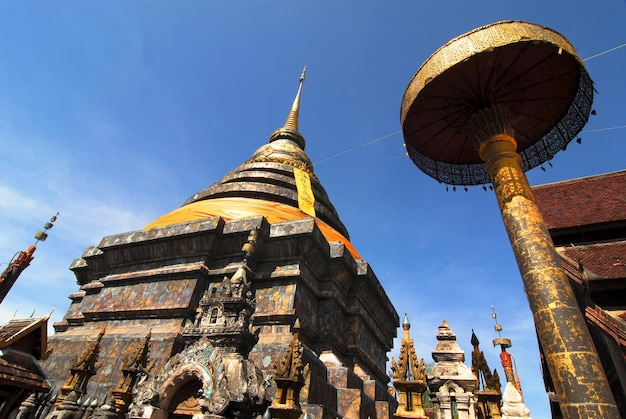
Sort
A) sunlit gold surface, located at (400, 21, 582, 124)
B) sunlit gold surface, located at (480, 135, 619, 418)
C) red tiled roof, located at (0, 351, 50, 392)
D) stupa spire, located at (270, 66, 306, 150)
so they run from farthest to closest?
stupa spire, located at (270, 66, 306, 150) < red tiled roof, located at (0, 351, 50, 392) < sunlit gold surface, located at (400, 21, 582, 124) < sunlit gold surface, located at (480, 135, 619, 418)

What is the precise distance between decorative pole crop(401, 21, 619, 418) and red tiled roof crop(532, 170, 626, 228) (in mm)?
2648

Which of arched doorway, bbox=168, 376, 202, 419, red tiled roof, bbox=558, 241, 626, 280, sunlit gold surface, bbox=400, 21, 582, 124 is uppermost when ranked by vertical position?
sunlit gold surface, bbox=400, 21, 582, 124

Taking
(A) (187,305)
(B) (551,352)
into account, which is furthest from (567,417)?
(A) (187,305)

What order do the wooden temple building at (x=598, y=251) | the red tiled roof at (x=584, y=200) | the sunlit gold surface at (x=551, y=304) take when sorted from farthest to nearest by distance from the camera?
the red tiled roof at (x=584, y=200) → the wooden temple building at (x=598, y=251) → the sunlit gold surface at (x=551, y=304)

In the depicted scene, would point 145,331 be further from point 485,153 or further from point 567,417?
point 485,153

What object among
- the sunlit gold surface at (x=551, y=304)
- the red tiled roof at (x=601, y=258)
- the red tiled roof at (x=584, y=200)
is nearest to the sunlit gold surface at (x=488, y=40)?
the sunlit gold surface at (x=551, y=304)

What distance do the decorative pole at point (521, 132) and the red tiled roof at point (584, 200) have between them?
104 inches

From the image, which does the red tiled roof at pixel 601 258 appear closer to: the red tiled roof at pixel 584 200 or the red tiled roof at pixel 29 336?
the red tiled roof at pixel 584 200

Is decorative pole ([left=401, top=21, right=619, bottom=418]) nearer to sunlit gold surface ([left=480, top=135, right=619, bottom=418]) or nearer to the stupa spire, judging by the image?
sunlit gold surface ([left=480, top=135, right=619, bottom=418])

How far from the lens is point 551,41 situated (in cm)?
720

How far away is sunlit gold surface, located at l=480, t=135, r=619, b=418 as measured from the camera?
498 cm

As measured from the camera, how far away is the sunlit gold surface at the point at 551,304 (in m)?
4.98

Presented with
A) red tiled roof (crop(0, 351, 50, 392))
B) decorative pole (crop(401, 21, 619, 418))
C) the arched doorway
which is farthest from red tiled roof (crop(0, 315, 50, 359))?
decorative pole (crop(401, 21, 619, 418))

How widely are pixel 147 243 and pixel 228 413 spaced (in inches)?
280
